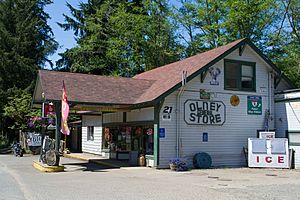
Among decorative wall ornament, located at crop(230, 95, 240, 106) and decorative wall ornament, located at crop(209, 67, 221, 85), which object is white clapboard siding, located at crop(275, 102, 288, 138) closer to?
decorative wall ornament, located at crop(230, 95, 240, 106)

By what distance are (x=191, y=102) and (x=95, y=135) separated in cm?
1031

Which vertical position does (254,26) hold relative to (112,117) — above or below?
above

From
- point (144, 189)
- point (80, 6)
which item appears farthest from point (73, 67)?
point (144, 189)

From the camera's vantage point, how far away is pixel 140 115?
2022 centimetres

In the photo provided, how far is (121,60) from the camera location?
4000 centimetres

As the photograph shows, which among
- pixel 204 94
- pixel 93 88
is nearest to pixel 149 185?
pixel 204 94

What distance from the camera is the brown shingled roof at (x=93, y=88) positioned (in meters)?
18.6

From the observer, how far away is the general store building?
18.6 meters

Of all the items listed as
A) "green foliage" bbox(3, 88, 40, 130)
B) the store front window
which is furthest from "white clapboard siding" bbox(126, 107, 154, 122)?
"green foliage" bbox(3, 88, 40, 130)

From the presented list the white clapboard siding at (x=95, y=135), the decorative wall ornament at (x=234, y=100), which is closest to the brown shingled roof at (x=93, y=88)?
the decorative wall ornament at (x=234, y=100)

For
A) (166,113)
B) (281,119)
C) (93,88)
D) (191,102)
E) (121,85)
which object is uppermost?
(121,85)

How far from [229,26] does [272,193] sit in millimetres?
25121

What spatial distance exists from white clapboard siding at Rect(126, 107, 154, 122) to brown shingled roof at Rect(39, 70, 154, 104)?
75cm

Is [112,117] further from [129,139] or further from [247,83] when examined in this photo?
[247,83]
